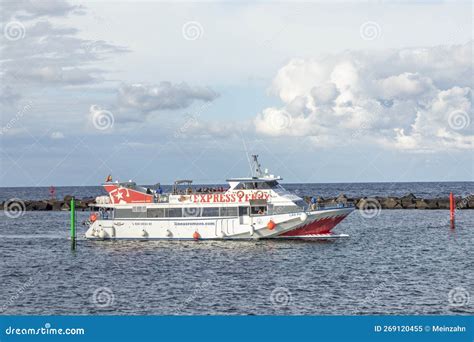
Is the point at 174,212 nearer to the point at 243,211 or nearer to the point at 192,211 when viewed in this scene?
the point at 192,211

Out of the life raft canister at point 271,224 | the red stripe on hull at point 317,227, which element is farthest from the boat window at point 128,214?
the red stripe on hull at point 317,227

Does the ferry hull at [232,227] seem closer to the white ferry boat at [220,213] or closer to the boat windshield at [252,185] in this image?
the white ferry boat at [220,213]

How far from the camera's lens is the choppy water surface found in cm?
3114

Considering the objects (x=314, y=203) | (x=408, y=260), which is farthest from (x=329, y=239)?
(x=408, y=260)

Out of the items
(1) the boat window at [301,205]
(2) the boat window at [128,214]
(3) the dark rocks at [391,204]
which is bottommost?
(2) the boat window at [128,214]

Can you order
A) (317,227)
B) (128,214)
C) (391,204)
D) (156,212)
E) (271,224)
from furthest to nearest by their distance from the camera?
(391,204), (128,214), (156,212), (317,227), (271,224)

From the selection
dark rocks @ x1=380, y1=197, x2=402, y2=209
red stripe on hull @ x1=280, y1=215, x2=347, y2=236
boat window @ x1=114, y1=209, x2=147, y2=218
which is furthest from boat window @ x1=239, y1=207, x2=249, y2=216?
dark rocks @ x1=380, y1=197, x2=402, y2=209

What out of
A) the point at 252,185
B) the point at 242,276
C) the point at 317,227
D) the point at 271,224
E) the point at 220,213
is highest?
the point at 252,185

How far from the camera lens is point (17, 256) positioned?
49594mm

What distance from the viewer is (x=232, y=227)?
175 ft

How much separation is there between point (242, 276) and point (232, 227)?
578 inches

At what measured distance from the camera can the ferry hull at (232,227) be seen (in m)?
53.1

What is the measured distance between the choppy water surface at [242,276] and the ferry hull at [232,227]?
842 mm

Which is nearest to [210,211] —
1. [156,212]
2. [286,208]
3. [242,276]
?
[156,212]
